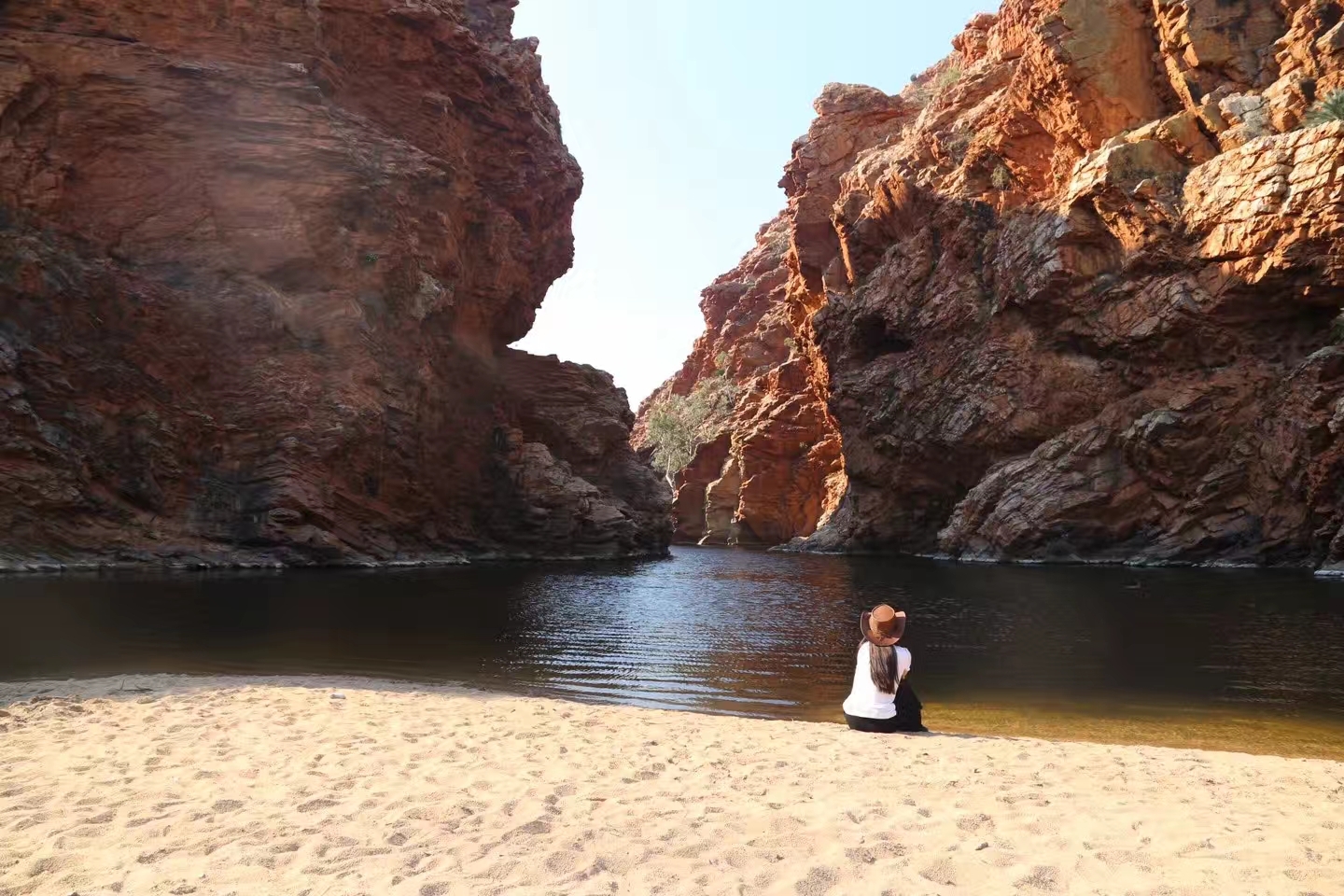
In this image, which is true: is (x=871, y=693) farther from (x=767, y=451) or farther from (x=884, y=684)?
(x=767, y=451)

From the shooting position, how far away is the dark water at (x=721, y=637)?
13.7 metres

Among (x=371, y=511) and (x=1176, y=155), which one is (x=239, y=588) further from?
(x=1176, y=155)

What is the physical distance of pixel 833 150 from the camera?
8544 centimetres

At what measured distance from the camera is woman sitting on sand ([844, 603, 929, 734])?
9.38 metres

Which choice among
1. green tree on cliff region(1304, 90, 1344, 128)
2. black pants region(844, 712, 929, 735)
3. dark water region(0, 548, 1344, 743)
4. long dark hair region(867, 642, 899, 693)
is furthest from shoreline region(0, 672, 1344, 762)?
green tree on cliff region(1304, 90, 1344, 128)

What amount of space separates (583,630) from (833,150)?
75232mm

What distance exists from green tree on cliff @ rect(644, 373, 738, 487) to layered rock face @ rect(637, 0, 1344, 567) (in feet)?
145

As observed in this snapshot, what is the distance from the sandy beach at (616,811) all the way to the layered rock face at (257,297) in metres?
31.4

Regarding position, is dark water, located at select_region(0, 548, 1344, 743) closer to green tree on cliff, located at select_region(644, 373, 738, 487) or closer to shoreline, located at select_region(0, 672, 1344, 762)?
shoreline, located at select_region(0, 672, 1344, 762)

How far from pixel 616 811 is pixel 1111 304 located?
48.8 meters

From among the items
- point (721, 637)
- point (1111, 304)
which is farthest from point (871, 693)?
point (1111, 304)

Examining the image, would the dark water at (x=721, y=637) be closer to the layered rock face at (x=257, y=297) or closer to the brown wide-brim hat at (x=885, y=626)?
the brown wide-brim hat at (x=885, y=626)

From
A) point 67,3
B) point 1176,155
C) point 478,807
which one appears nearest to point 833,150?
point 1176,155

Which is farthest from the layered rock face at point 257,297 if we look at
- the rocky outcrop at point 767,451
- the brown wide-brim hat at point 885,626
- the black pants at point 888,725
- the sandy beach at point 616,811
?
the brown wide-brim hat at point 885,626
